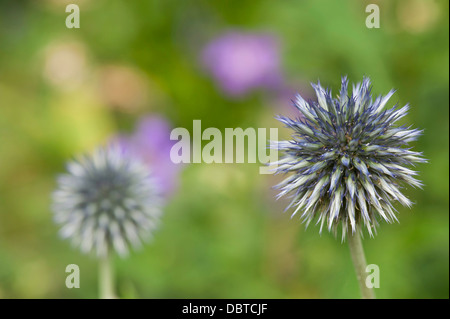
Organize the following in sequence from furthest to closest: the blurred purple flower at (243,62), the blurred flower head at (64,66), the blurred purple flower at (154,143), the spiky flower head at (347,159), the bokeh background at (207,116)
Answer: the blurred flower head at (64,66), the blurred purple flower at (243,62), the blurred purple flower at (154,143), the bokeh background at (207,116), the spiky flower head at (347,159)

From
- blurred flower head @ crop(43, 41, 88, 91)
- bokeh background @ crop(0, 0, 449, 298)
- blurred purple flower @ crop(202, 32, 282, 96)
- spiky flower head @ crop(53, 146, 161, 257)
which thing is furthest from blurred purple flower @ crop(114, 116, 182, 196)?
spiky flower head @ crop(53, 146, 161, 257)

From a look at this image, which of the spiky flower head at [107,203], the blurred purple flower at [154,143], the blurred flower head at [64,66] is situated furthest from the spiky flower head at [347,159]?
the blurred flower head at [64,66]

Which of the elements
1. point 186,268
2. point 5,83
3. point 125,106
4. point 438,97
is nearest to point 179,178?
point 186,268

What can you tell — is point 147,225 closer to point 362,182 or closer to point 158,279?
point 158,279

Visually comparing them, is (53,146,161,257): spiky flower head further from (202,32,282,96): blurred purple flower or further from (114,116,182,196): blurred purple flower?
(202,32,282,96): blurred purple flower

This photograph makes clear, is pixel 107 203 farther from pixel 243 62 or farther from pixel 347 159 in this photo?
pixel 243 62

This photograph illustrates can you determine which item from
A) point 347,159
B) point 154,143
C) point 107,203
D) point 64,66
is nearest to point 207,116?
point 154,143

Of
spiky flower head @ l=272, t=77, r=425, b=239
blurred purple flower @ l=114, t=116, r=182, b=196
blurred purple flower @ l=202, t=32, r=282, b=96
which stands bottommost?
spiky flower head @ l=272, t=77, r=425, b=239

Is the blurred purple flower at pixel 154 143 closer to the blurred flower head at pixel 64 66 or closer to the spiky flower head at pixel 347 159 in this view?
the blurred flower head at pixel 64 66
